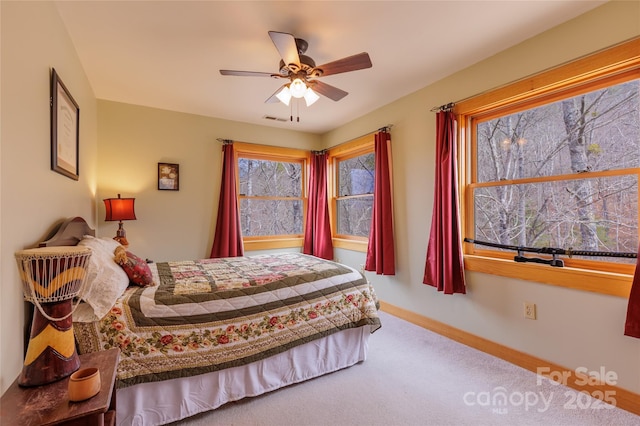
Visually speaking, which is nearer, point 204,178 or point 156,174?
point 156,174

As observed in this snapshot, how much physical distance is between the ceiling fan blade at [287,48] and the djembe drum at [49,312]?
61.2 inches

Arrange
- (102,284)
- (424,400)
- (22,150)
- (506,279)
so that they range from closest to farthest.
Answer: (22,150), (102,284), (424,400), (506,279)

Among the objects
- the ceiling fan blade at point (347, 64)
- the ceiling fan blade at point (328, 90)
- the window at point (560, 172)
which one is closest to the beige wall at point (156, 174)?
the ceiling fan blade at point (328, 90)

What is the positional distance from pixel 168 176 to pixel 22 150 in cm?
249

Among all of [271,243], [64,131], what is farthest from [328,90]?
[271,243]

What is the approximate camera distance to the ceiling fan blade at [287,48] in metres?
1.80

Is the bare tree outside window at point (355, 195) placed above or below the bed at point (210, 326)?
above

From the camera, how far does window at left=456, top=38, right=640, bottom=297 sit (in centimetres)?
195

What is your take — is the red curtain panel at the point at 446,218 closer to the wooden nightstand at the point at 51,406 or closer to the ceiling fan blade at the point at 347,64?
the ceiling fan blade at the point at 347,64

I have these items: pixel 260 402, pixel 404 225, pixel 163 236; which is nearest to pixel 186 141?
pixel 163 236

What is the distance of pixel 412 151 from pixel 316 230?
195 cm

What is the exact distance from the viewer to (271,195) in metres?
4.63

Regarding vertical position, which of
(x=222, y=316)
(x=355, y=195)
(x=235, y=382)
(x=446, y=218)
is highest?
(x=355, y=195)

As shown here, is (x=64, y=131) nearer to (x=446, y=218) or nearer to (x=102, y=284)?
(x=102, y=284)
